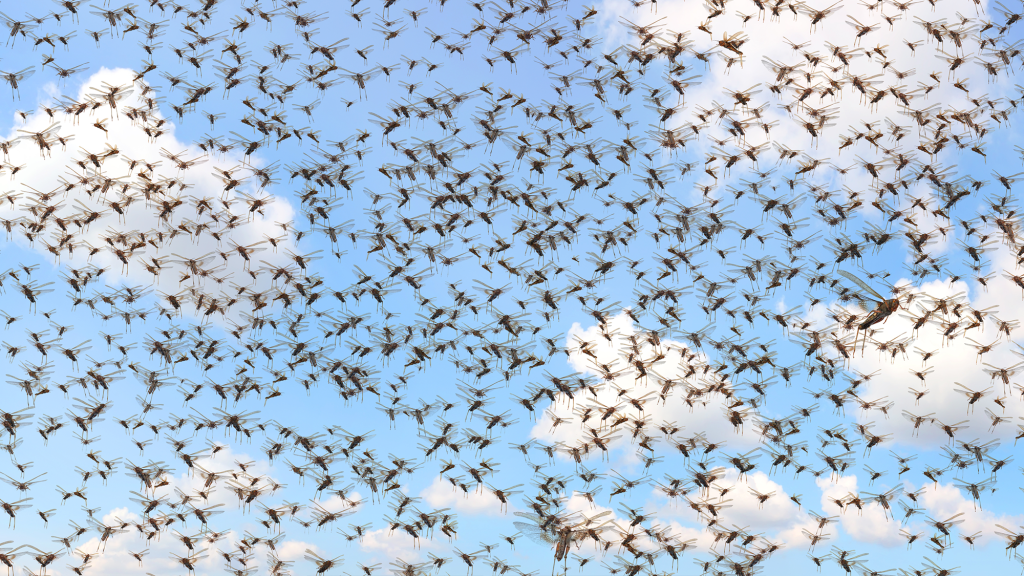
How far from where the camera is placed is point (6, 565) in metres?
26.8

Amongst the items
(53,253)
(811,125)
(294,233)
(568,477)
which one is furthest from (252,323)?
(811,125)

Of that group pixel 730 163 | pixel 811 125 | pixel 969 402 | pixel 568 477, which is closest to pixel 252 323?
pixel 568 477

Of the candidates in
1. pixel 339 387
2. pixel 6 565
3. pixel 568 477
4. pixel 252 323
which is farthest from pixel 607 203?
pixel 6 565

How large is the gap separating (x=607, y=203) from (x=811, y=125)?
24.9 ft

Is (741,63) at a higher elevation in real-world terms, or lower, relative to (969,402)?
higher

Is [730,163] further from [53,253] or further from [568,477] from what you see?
[53,253]

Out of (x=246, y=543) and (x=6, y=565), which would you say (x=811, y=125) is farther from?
(x=6, y=565)

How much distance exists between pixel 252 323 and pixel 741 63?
64.4 feet

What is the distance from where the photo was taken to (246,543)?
28.0 m

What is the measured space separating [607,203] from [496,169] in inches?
163

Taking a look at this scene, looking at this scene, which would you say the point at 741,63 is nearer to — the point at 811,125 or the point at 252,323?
the point at 811,125

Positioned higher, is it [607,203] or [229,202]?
[607,203]

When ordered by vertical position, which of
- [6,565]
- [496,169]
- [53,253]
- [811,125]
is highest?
[811,125]

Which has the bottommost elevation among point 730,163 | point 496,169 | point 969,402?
point 496,169
